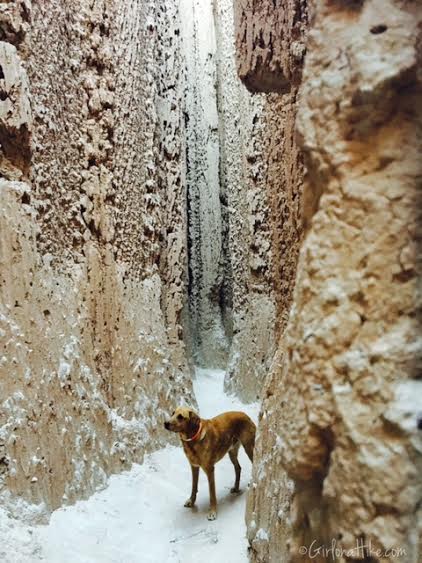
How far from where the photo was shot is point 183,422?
3641 millimetres

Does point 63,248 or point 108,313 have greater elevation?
point 63,248

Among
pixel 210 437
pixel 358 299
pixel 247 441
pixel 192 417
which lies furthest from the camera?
pixel 247 441

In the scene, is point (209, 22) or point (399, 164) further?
point (209, 22)

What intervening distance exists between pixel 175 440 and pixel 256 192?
3116 millimetres

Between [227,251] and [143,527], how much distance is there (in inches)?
227

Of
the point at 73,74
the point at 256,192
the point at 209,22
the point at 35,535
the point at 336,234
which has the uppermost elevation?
the point at 209,22

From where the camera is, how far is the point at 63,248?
12.9ft

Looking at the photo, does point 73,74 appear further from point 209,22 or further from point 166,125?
point 209,22

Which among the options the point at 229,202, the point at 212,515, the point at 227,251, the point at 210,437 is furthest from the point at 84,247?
the point at 227,251

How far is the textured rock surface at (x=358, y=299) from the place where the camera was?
105 cm

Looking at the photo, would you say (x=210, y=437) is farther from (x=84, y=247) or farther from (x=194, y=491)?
(x=84, y=247)

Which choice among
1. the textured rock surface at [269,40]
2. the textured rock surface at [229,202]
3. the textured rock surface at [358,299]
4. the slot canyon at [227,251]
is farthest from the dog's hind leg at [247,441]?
the textured rock surface at [358,299]

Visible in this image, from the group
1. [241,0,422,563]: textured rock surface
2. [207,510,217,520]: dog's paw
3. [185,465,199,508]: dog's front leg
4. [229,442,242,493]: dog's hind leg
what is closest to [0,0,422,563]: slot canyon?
[241,0,422,563]: textured rock surface

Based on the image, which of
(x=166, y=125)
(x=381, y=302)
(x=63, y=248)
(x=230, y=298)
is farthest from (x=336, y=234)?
(x=230, y=298)
